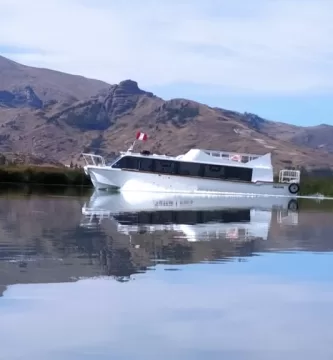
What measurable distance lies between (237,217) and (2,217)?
8680 millimetres

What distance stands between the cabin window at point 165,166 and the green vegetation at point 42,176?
1233cm

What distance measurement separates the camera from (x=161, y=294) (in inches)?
438

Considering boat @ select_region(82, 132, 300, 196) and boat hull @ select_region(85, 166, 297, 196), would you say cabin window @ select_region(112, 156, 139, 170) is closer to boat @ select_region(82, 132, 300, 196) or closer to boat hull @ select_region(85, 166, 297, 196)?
boat @ select_region(82, 132, 300, 196)

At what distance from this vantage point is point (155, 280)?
487 inches

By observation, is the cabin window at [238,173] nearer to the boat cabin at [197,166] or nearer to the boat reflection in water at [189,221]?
the boat cabin at [197,166]

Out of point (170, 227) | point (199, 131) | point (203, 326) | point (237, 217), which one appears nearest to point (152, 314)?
point (203, 326)

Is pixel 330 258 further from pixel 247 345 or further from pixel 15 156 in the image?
Answer: pixel 15 156

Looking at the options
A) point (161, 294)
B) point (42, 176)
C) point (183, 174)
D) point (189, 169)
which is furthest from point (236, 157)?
point (161, 294)

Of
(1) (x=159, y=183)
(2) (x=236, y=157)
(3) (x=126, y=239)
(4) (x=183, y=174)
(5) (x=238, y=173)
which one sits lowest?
(3) (x=126, y=239)

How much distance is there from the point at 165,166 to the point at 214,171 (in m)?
2.98

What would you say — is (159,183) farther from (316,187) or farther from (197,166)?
(316,187)

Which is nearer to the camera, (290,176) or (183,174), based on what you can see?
(183,174)

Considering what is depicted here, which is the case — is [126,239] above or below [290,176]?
below

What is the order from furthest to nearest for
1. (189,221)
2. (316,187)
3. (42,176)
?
1. (42,176)
2. (316,187)
3. (189,221)
